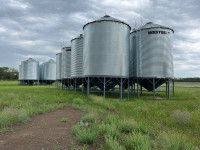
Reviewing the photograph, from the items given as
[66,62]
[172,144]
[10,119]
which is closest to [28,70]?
[66,62]

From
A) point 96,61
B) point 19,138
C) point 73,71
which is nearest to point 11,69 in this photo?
point 73,71

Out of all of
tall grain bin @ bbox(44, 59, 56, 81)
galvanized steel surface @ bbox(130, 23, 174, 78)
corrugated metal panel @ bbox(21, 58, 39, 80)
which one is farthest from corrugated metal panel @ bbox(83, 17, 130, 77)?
corrugated metal panel @ bbox(21, 58, 39, 80)

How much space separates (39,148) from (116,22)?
16.8 metres

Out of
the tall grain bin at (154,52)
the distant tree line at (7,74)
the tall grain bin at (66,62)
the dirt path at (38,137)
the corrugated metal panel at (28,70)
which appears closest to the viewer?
the dirt path at (38,137)

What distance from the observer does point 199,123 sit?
8180 millimetres

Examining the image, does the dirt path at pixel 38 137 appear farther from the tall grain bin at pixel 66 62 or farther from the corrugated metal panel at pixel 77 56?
the tall grain bin at pixel 66 62

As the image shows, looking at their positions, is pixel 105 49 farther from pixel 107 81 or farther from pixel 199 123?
pixel 199 123

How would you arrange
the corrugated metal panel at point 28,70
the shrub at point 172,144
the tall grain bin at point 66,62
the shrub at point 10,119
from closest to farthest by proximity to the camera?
the shrub at point 172,144 → the shrub at point 10,119 → the tall grain bin at point 66,62 → the corrugated metal panel at point 28,70

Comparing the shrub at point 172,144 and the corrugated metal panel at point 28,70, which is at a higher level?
the corrugated metal panel at point 28,70

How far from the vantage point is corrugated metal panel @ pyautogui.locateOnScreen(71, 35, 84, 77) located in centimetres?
2348

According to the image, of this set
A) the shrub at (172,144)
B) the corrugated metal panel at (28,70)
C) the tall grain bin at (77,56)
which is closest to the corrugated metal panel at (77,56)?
the tall grain bin at (77,56)

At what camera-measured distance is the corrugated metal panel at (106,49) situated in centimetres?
1775

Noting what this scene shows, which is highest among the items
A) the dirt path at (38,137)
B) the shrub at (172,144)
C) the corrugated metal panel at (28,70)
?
the corrugated metal panel at (28,70)

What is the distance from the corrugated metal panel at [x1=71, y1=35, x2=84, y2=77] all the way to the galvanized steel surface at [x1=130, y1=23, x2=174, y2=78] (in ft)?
29.2
